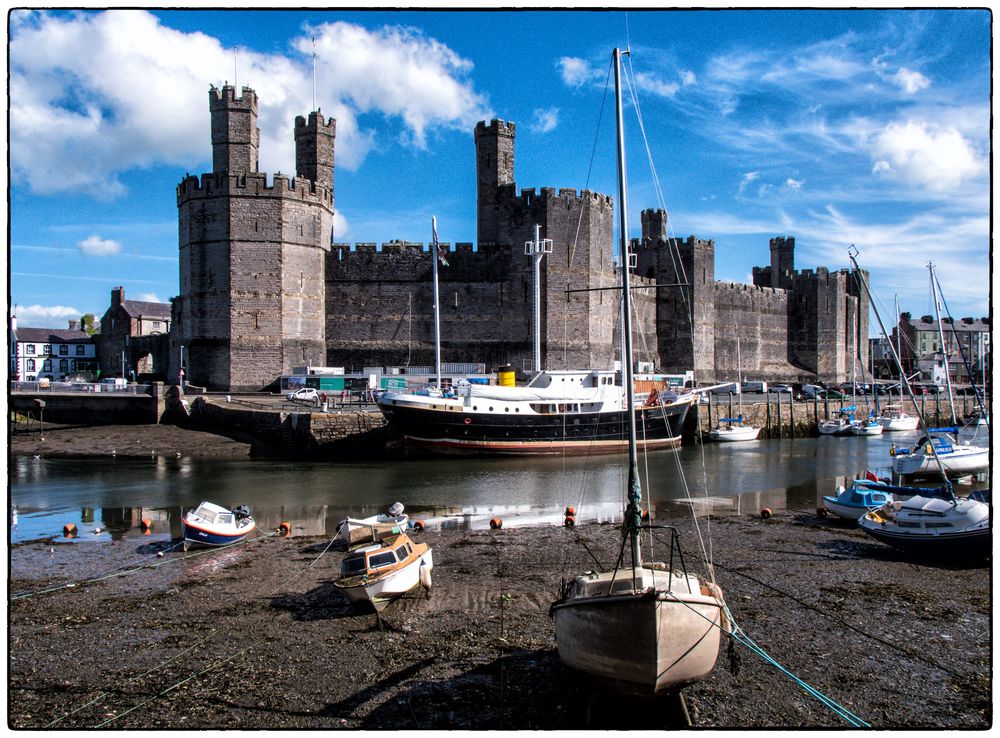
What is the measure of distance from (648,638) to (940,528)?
27.5 feet

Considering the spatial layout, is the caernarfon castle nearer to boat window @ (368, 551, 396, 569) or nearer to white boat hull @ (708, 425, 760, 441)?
white boat hull @ (708, 425, 760, 441)

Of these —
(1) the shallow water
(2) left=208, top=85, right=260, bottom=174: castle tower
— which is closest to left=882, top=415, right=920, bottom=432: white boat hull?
(1) the shallow water

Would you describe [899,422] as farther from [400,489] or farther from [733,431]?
[400,489]

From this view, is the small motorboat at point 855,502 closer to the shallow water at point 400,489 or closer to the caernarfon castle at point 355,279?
the shallow water at point 400,489

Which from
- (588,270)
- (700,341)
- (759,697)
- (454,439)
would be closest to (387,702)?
(759,697)

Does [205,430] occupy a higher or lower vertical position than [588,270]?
lower

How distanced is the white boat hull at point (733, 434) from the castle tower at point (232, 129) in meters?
23.7

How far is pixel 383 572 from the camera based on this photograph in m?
10.1

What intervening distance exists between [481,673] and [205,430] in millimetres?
24047

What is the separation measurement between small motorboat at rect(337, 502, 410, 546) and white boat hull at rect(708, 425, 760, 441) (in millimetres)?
21907

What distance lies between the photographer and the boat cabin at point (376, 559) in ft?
33.5

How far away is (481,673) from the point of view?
800 centimetres

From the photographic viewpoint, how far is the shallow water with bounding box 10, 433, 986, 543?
16.7 meters

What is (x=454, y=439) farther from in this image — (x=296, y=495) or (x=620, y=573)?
(x=620, y=573)
